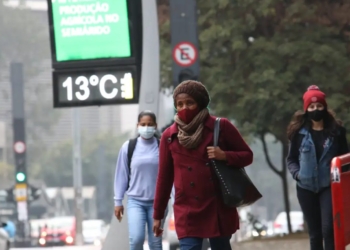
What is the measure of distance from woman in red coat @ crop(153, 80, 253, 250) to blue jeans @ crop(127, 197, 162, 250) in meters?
3.12

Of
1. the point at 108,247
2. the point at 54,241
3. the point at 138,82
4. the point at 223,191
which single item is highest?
the point at 138,82

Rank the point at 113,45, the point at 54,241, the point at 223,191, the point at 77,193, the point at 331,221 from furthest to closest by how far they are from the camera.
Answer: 1. the point at 77,193
2. the point at 54,241
3. the point at 113,45
4. the point at 331,221
5. the point at 223,191

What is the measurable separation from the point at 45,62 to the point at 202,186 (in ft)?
315

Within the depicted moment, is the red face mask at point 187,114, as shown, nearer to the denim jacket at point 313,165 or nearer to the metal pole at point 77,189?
the denim jacket at point 313,165

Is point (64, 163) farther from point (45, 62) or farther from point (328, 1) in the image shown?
point (328, 1)

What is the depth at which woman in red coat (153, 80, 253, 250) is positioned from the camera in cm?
759

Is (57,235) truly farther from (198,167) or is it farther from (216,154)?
(216,154)

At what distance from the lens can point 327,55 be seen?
20.9 metres

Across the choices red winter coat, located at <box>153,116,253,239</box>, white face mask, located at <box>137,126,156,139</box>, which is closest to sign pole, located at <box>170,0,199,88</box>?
white face mask, located at <box>137,126,156,139</box>

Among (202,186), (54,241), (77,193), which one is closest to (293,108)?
(202,186)

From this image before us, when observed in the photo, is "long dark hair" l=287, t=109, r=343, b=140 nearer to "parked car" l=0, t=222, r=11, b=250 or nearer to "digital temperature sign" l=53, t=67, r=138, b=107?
"digital temperature sign" l=53, t=67, r=138, b=107

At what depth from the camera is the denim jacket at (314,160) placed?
32.3 ft

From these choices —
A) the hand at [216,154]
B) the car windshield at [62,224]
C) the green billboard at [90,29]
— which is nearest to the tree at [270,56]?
the green billboard at [90,29]

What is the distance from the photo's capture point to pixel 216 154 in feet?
24.8
